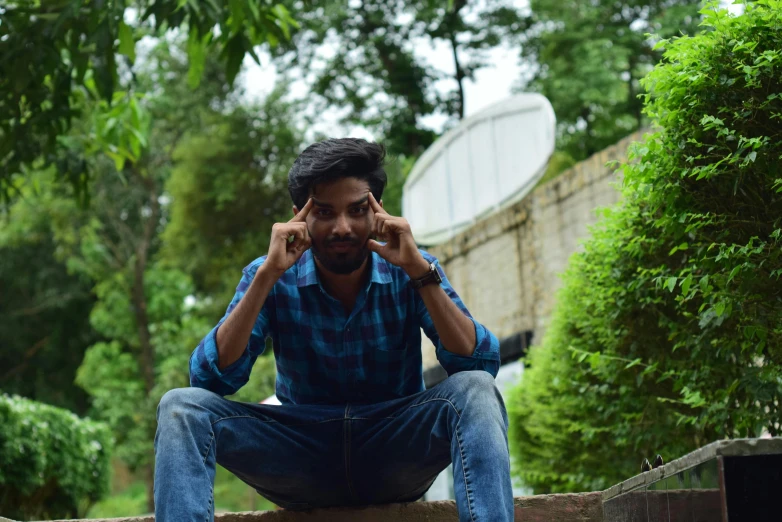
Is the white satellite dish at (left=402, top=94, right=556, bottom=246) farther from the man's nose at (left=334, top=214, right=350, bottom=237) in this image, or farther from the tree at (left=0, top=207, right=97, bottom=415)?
the tree at (left=0, top=207, right=97, bottom=415)

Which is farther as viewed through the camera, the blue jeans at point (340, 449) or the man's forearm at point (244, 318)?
the man's forearm at point (244, 318)

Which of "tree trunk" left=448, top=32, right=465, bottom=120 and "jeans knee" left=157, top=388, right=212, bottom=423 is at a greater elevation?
"tree trunk" left=448, top=32, right=465, bottom=120

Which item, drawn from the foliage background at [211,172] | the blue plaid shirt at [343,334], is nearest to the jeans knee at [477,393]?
the blue plaid shirt at [343,334]

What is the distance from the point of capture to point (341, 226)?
3.44 m

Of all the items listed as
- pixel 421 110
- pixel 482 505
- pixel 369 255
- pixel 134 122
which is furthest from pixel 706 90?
pixel 421 110

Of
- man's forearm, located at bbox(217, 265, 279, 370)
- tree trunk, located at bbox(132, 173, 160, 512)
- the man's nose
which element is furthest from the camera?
tree trunk, located at bbox(132, 173, 160, 512)

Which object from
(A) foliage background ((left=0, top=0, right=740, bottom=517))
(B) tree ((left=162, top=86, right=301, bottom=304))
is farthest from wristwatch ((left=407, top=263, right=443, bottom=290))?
(B) tree ((left=162, top=86, right=301, bottom=304))

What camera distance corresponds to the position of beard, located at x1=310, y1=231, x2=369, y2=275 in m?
3.46

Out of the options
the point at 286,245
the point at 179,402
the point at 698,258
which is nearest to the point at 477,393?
the point at 286,245

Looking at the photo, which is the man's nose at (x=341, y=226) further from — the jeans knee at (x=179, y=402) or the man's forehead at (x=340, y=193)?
the jeans knee at (x=179, y=402)

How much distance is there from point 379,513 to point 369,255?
927 millimetres

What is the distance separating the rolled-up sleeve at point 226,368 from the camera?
3309 mm

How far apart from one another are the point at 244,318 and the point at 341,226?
47cm

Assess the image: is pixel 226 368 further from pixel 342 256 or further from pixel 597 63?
pixel 597 63
